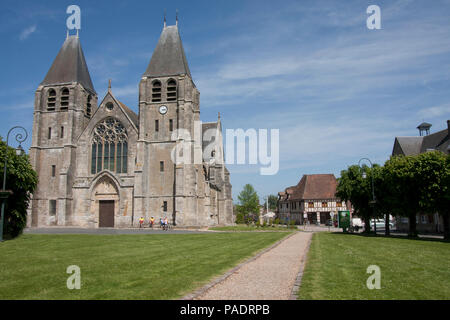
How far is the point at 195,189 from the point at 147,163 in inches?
248

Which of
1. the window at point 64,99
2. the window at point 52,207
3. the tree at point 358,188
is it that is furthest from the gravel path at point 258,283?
the window at point 64,99

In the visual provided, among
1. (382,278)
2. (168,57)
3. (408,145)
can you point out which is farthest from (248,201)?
(382,278)

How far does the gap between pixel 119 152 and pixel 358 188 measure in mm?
26131

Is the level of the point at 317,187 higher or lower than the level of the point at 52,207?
higher

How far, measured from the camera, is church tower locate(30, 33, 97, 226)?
126 ft

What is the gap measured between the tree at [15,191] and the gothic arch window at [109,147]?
16.1 metres

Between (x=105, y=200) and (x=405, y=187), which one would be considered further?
(x=105, y=200)

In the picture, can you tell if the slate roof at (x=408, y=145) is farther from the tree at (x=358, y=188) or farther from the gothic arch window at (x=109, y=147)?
the gothic arch window at (x=109, y=147)

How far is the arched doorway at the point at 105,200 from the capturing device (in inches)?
1508

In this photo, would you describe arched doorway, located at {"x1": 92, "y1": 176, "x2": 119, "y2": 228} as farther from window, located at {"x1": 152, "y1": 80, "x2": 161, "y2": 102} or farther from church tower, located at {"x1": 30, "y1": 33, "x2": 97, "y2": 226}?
window, located at {"x1": 152, "y1": 80, "x2": 161, "y2": 102}

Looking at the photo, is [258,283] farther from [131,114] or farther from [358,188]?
[131,114]

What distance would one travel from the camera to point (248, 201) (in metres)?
69.5

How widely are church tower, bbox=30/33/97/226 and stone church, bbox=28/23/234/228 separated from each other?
0.38 ft

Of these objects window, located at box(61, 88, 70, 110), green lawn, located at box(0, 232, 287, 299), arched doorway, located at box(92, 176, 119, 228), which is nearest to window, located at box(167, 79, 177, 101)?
arched doorway, located at box(92, 176, 119, 228)
